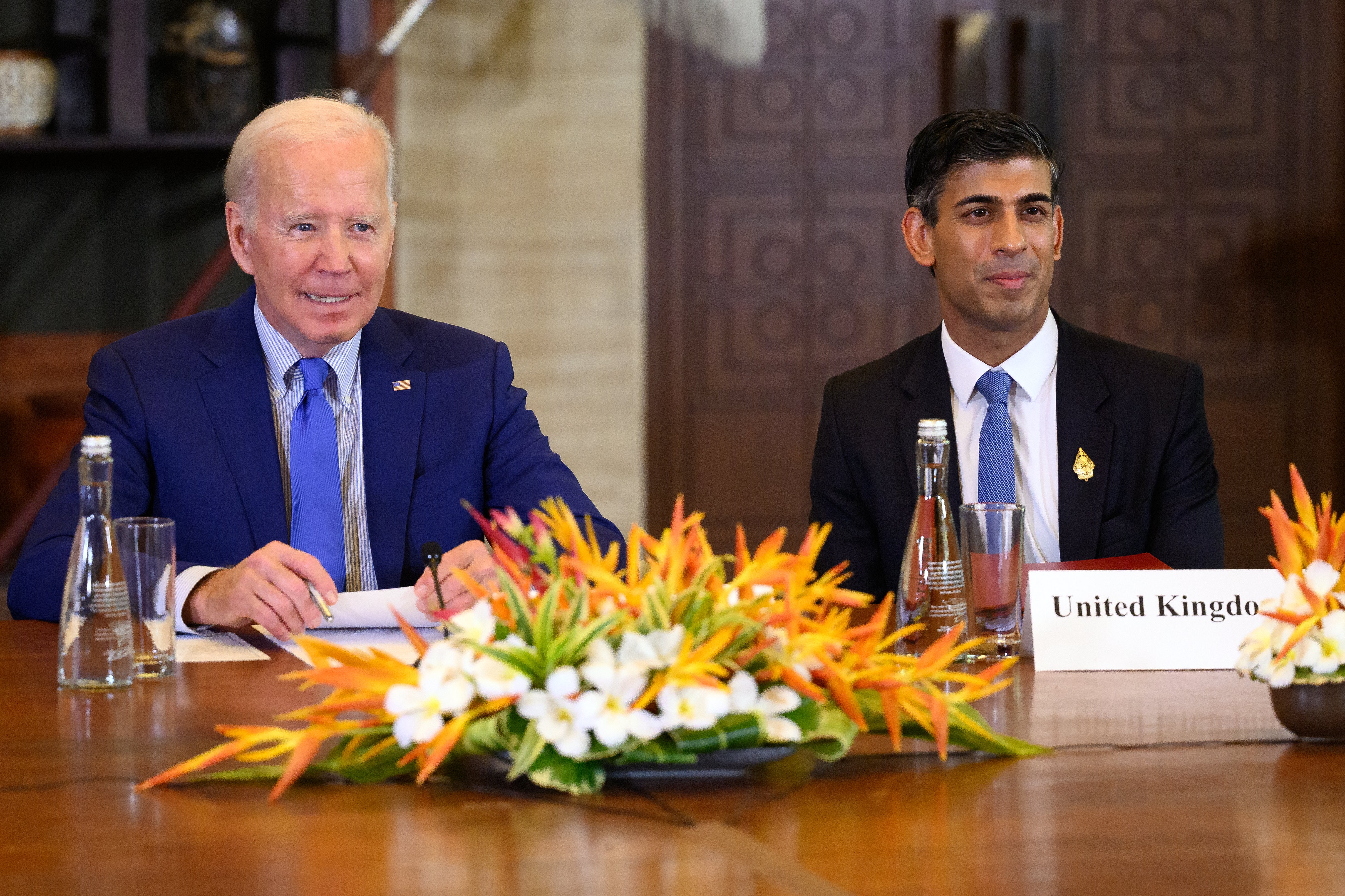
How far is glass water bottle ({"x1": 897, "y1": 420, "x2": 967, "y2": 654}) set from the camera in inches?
Result: 63.1

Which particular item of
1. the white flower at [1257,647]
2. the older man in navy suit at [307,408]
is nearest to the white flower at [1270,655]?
the white flower at [1257,647]

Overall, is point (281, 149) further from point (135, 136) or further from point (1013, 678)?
point (135, 136)

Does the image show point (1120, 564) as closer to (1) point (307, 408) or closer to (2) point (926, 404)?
(2) point (926, 404)

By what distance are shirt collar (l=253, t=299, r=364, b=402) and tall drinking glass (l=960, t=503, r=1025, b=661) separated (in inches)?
40.2

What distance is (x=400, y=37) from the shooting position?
16.2 feet

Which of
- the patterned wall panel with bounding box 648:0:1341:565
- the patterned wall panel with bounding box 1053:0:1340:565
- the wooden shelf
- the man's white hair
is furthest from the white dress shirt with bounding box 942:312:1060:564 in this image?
the patterned wall panel with bounding box 1053:0:1340:565

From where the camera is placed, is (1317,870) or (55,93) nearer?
(1317,870)

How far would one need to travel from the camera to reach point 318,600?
1.69 metres

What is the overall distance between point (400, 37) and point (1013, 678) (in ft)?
13.1

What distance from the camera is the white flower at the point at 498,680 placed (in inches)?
40.9


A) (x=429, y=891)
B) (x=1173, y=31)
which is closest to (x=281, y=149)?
(x=429, y=891)

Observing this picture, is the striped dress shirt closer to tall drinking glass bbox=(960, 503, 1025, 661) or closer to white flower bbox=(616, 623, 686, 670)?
tall drinking glass bbox=(960, 503, 1025, 661)

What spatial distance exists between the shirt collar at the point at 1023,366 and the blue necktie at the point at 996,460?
0.10 m

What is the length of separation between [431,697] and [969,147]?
1590mm
